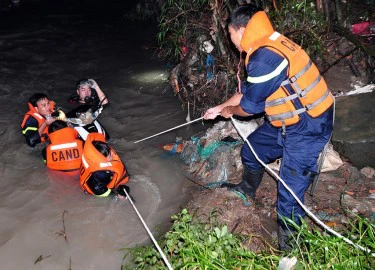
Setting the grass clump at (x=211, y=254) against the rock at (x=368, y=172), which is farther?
the rock at (x=368, y=172)

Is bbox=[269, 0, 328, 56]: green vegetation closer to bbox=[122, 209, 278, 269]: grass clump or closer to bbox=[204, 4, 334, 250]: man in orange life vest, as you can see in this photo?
bbox=[204, 4, 334, 250]: man in orange life vest

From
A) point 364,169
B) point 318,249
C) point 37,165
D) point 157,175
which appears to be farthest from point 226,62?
point 318,249

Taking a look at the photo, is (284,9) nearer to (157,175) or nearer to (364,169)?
(364,169)

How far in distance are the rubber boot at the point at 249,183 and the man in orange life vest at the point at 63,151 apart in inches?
88.3

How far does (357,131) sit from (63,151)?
3889 mm

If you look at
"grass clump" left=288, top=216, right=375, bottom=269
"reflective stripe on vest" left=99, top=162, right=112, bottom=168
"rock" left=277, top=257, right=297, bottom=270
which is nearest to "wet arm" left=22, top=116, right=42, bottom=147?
"reflective stripe on vest" left=99, top=162, right=112, bottom=168

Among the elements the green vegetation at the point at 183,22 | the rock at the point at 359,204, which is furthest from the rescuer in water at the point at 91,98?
the rock at the point at 359,204

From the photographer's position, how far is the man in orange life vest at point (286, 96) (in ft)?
9.19

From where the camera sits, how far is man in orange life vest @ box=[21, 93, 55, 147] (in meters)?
5.31

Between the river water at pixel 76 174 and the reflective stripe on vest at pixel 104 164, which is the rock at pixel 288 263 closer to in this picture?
the river water at pixel 76 174

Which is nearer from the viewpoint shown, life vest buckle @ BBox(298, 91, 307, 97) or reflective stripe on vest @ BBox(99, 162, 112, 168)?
life vest buckle @ BBox(298, 91, 307, 97)

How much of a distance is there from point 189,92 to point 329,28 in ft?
8.92

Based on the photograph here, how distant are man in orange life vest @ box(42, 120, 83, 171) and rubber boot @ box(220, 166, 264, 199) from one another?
2.24 meters

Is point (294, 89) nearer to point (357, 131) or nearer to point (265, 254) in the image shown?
point (265, 254)
